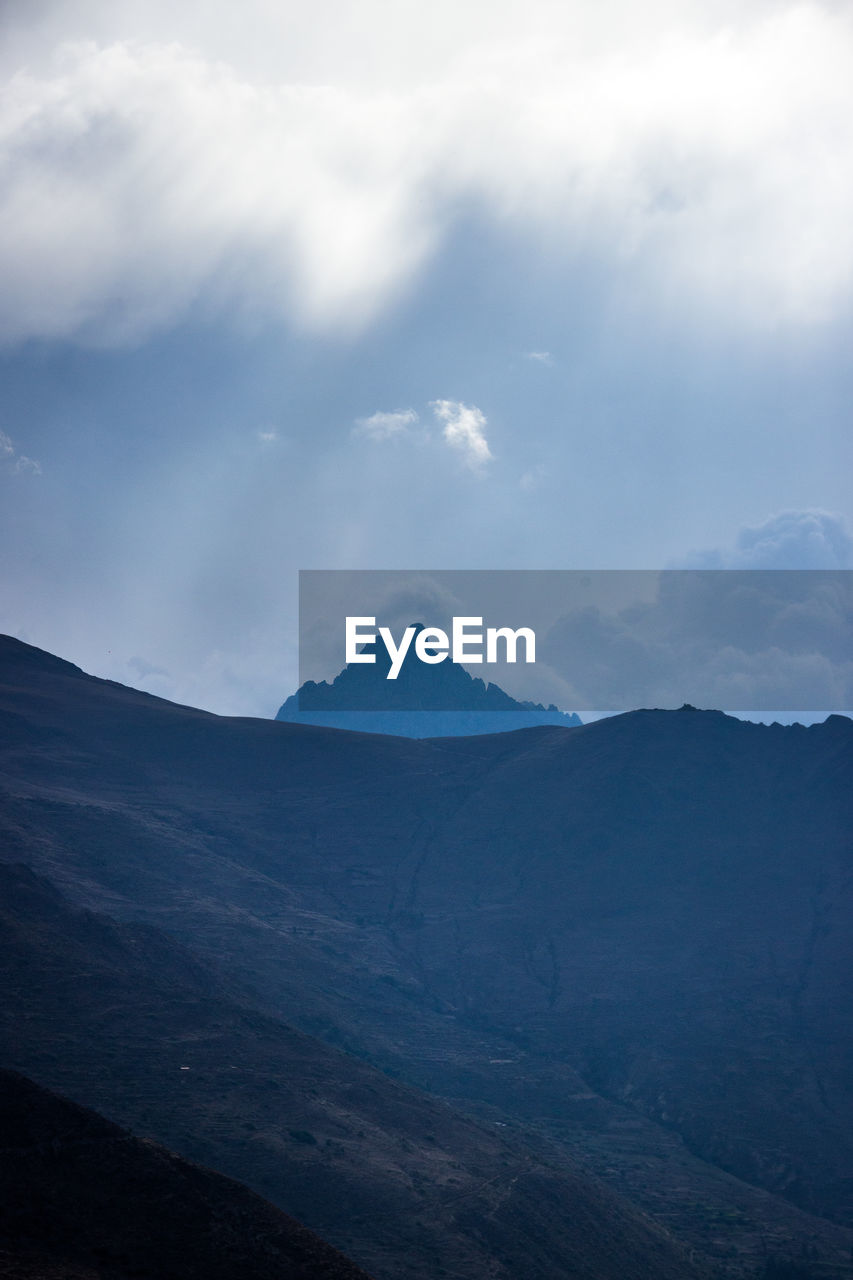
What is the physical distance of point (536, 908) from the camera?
112 m

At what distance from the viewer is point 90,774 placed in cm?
12344

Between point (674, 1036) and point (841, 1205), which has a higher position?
point (674, 1036)

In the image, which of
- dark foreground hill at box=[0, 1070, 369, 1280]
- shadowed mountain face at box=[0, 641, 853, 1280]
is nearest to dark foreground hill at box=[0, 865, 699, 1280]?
shadowed mountain face at box=[0, 641, 853, 1280]

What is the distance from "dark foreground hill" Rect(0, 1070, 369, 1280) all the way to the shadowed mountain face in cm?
1577

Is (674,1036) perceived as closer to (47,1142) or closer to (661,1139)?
(661,1139)

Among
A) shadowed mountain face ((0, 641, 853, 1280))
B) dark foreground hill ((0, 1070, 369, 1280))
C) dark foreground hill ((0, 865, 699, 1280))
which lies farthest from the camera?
shadowed mountain face ((0, 641, 853, 1280))

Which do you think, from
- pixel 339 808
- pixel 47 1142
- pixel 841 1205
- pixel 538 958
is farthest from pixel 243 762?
pixel 47 1142

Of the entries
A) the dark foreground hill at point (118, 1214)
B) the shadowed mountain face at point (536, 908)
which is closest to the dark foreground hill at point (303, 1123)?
the shadowed mountain face at point (536, 908)

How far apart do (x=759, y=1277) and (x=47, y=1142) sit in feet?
128

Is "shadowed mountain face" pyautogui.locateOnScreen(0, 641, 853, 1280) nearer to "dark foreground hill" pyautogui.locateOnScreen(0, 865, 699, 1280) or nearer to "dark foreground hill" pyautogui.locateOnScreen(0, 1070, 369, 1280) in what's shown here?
"dark foreground hill" pyautogui.locateOnScreen(0, 865, 699, 1280)

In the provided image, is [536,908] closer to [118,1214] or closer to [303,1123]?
[303,1123]

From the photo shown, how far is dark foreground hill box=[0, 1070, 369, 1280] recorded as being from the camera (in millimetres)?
28719

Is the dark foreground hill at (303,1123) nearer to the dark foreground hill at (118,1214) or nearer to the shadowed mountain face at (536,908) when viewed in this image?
the shadowed mountain face at (536,908)

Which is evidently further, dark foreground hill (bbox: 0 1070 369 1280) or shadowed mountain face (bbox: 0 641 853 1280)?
shadowed mountain face (bbox: 0 641 853 1280)
